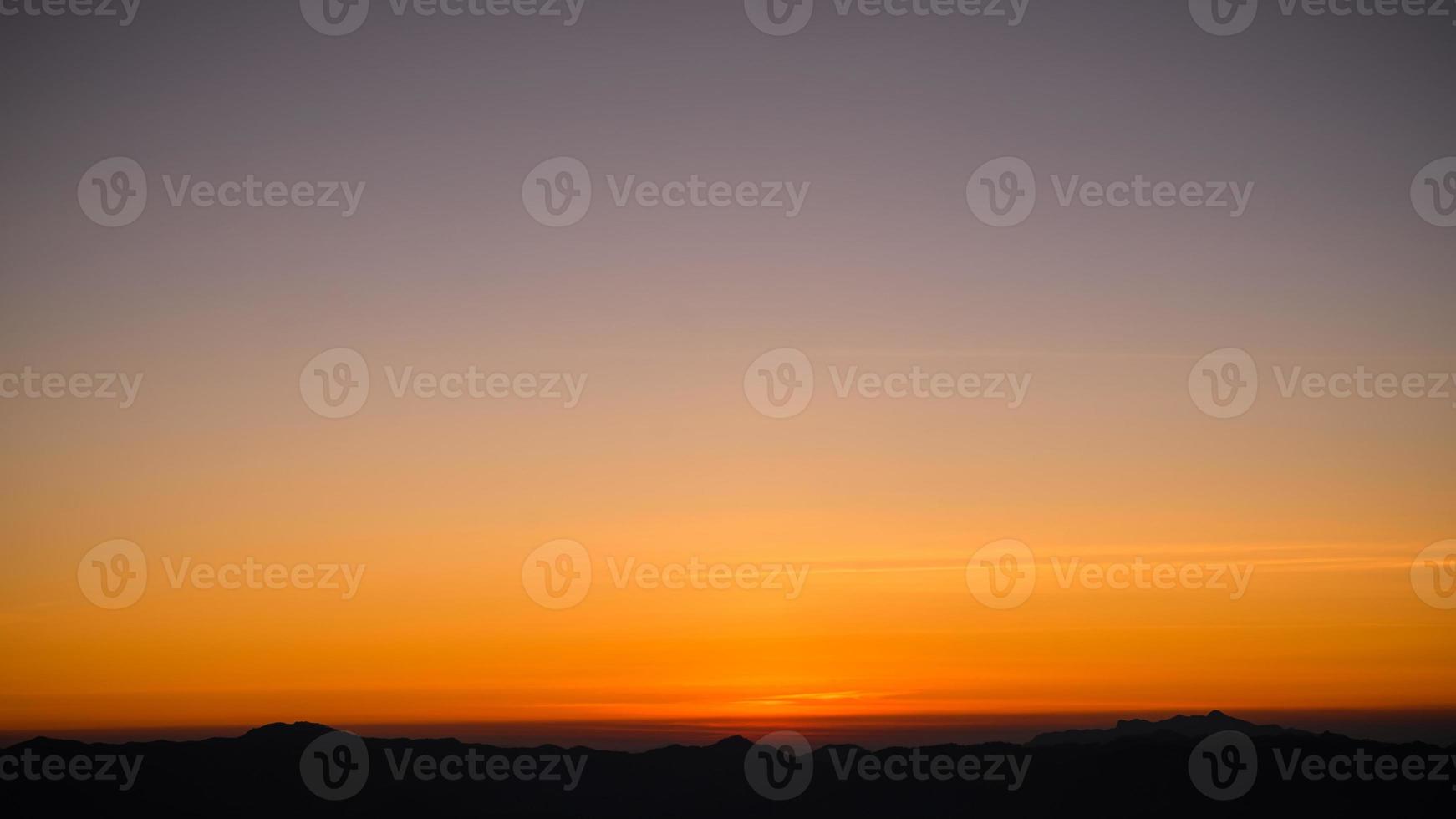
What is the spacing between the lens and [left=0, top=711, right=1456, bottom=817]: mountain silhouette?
149 m

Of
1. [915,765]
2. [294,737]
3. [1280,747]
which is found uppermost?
[1280,747]

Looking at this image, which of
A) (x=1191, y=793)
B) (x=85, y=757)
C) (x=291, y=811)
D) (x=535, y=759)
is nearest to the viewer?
(x=85, y=757)

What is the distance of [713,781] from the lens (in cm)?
16575

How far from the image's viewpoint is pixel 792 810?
172m

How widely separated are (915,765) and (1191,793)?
3431 centimetres

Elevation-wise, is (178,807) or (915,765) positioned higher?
(915,765)

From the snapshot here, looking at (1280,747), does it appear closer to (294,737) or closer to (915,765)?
(915,765)

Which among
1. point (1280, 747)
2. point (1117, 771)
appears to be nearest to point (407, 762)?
point (1117, 771)

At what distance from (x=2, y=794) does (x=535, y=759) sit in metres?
64.3

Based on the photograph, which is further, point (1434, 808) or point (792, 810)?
point (792, 810)

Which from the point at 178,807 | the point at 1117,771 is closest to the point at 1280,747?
the point at 1117,771

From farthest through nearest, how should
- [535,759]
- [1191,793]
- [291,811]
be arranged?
[535,759]
[1191,793]
[291,811]

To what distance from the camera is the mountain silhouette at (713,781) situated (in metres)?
149

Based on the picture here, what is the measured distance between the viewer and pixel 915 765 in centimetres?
16812
